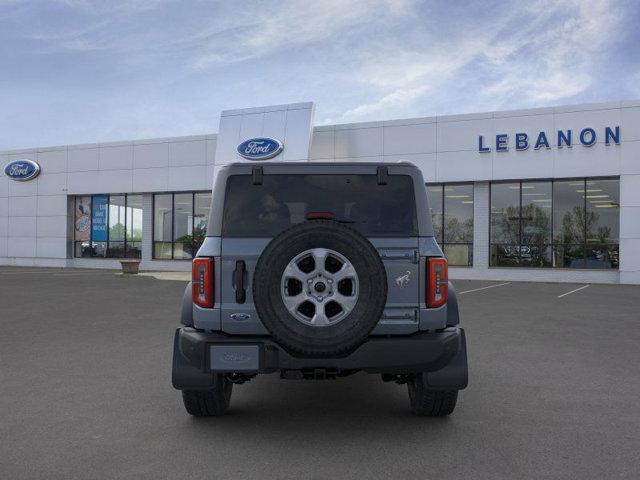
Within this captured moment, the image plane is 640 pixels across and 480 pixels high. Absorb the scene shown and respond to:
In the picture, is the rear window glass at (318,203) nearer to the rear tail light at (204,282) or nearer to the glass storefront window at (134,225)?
the rear tail light at (204,282)

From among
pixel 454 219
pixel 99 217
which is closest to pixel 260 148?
pixel 454 219

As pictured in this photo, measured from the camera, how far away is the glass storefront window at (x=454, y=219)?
A: 81.9 ft

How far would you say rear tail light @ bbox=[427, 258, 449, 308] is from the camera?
4051 mm

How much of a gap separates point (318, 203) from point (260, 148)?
22.2 m

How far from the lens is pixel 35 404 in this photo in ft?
16.9

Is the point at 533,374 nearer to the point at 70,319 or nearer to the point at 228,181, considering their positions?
the point at 228,181

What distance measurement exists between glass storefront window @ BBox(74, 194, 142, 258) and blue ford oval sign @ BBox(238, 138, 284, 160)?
8053 millimetres

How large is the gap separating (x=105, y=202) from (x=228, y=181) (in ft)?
97.2

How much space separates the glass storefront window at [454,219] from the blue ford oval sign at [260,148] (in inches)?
277

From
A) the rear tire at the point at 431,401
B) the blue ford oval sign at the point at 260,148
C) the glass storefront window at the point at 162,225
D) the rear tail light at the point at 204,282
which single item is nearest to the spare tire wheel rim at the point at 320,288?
the rear tail light at the point at 204,282

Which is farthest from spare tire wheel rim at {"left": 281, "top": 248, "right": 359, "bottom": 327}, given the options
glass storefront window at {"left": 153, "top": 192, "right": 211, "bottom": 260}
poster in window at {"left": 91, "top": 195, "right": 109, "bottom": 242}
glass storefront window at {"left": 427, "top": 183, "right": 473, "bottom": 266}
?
poster in window at {"left": 91, "top": 195, "right": 109, "bottom": 242}

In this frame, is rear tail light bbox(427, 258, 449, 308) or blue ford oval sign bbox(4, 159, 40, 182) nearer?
rear tail light bbox(427, 258, 449, 308)

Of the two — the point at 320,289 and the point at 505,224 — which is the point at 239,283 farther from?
the point at 505,224

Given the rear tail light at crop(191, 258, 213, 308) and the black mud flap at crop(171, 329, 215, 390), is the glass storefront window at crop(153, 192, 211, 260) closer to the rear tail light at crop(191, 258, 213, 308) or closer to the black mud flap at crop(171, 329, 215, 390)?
the black mud flap at crop(171, 329, 215, 390)
